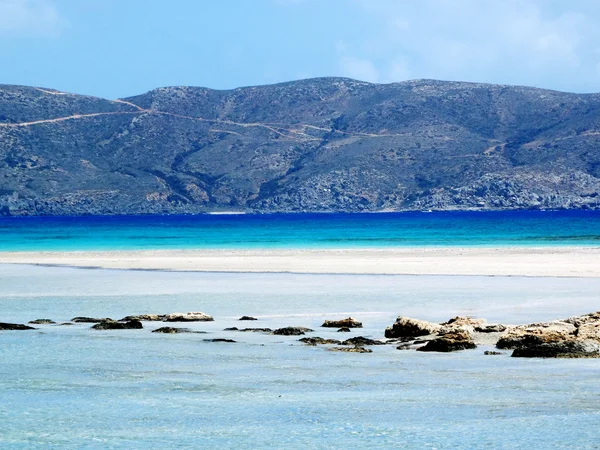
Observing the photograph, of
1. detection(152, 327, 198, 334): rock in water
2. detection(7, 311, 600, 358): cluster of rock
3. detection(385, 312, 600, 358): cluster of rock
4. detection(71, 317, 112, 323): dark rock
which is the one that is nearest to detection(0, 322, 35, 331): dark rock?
detection(7, 311, 600, 358): cluster of rock

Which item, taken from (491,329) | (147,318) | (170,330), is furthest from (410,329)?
(147,318)

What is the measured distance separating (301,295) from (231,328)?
7.33 m

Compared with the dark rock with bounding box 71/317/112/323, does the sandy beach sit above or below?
above

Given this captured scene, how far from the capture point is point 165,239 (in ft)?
239

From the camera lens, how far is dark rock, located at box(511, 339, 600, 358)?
14.4 metres

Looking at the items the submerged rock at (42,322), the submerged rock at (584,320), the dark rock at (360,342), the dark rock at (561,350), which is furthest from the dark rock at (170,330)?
the submerged rock at (584,320)

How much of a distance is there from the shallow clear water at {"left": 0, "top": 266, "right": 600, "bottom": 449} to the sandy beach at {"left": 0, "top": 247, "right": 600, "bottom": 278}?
13.2 m

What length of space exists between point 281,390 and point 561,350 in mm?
4412

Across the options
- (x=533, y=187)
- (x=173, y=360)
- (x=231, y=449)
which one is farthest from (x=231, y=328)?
(x=533, y=187)

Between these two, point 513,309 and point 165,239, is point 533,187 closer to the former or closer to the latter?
point 165,239

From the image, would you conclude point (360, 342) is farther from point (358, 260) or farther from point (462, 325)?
point (358, 260)

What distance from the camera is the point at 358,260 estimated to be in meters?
43.0

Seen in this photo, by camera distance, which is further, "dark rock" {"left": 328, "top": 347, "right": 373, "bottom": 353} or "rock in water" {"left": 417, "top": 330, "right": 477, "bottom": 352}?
"dark rock" {"left": 328, "top": 347, "right": 373, "bottom": 353}

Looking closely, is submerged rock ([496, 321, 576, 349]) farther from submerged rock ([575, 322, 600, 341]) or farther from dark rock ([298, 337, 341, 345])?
dark rock ([298, 337, 341, 345])
